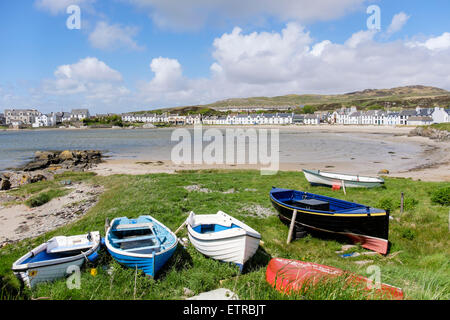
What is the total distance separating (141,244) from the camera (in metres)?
9.52

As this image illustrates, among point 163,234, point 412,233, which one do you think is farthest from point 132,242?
point 412,233

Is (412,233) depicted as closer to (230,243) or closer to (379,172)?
(230,243)

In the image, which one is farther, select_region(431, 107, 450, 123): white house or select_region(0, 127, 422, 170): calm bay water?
select_region(431, 107, 450, 123): white house

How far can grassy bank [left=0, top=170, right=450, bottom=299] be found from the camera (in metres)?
6.55

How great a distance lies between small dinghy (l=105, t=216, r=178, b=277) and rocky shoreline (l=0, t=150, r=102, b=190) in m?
21.9

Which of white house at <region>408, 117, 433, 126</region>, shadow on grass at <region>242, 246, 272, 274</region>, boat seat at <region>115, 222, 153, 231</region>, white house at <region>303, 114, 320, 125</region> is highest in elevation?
white house at <region>303, 114, 320, 125</region>

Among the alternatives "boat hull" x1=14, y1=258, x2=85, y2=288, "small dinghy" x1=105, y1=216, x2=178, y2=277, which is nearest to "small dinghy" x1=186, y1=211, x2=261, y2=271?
"small dinghy" x1=105, y1=216, x2=178, y2=277

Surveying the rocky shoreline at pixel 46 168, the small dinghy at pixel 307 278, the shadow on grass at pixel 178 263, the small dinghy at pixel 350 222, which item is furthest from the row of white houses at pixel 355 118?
the shadow on grass at pixel 178 263

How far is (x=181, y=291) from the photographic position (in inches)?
280

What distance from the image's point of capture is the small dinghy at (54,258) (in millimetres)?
7219

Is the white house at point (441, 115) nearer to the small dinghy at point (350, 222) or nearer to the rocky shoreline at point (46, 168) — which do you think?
the rocky shoreline at point (46, 168)

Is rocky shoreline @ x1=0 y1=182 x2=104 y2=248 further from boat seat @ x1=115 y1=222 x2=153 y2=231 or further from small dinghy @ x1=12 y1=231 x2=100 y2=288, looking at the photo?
boat seat @ x1=115 y1=222 x2=153 y2=231

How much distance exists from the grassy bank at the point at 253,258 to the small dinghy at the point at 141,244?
31 centimetres

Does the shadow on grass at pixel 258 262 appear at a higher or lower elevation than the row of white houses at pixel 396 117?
lower
